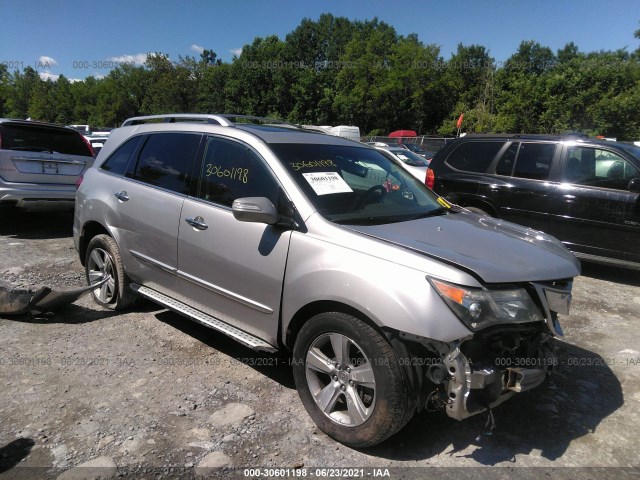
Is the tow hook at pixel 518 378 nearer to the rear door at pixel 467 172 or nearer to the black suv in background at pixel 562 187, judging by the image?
the black suv in background at pixel 562 187

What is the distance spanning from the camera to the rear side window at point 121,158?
177 inches

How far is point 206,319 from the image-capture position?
11.5ft

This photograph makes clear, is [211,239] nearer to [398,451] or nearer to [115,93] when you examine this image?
[398,451]

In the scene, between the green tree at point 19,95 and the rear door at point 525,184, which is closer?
the rear door at point 525,184

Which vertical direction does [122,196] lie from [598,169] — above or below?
below

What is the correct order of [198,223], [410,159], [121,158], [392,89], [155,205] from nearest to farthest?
[198,223]
[155,205]
[121,158]
[410,159]
[392,89]

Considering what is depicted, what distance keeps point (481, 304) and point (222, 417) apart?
→ 176cm

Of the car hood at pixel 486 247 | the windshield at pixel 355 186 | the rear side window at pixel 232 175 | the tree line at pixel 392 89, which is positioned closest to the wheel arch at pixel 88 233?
the rear side window at pixel 232 175

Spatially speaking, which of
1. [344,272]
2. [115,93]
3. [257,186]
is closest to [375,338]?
[344,272]

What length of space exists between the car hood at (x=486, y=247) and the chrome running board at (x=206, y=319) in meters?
1.01

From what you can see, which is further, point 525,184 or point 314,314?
point 525,184

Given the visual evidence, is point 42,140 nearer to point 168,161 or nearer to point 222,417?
point 168,161

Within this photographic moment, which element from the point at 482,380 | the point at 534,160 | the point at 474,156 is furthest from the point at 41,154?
the point at 482,380

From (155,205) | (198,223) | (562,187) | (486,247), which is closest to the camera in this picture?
(486,247)
